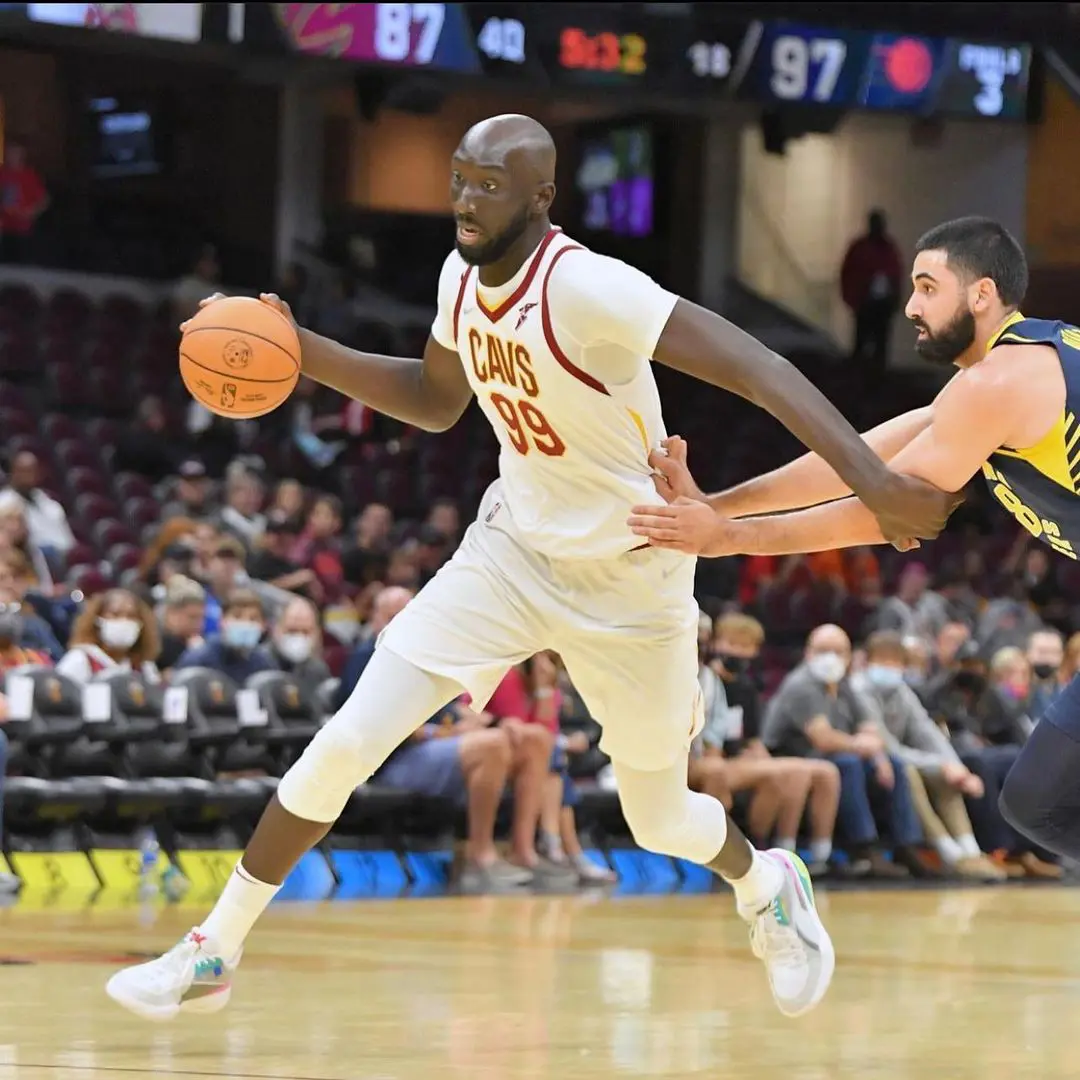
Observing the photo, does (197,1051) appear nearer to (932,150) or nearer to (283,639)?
(283,639)

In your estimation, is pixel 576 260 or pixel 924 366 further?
→ pixel 924 366

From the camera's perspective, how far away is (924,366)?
21.8 m

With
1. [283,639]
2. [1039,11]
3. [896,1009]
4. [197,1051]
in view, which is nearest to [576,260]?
[197,1051]

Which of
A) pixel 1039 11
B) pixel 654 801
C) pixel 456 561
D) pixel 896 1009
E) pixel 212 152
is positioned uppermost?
pixel 1039 11

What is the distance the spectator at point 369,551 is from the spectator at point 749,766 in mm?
2352

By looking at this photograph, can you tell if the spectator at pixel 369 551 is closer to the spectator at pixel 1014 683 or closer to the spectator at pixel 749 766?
the spectator at pixel 749 766

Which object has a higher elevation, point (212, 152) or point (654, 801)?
point (212, 152)

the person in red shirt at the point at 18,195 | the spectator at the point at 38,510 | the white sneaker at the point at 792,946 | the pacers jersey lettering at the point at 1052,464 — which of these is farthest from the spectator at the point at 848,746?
the person in red shirt at the point at 18,195

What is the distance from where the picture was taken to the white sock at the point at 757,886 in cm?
545

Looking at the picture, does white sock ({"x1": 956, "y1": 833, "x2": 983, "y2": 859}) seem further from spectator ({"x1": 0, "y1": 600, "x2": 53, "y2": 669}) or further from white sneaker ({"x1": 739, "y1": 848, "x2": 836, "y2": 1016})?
white sneaker ({"x1": 739, "y1": 848, "x2": 836, "y2": 1016})

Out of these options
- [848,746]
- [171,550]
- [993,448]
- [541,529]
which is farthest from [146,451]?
[993,448]

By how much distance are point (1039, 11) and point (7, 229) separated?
9.21 m

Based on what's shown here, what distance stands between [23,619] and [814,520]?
252 inches

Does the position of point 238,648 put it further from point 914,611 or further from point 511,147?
point 511,147
